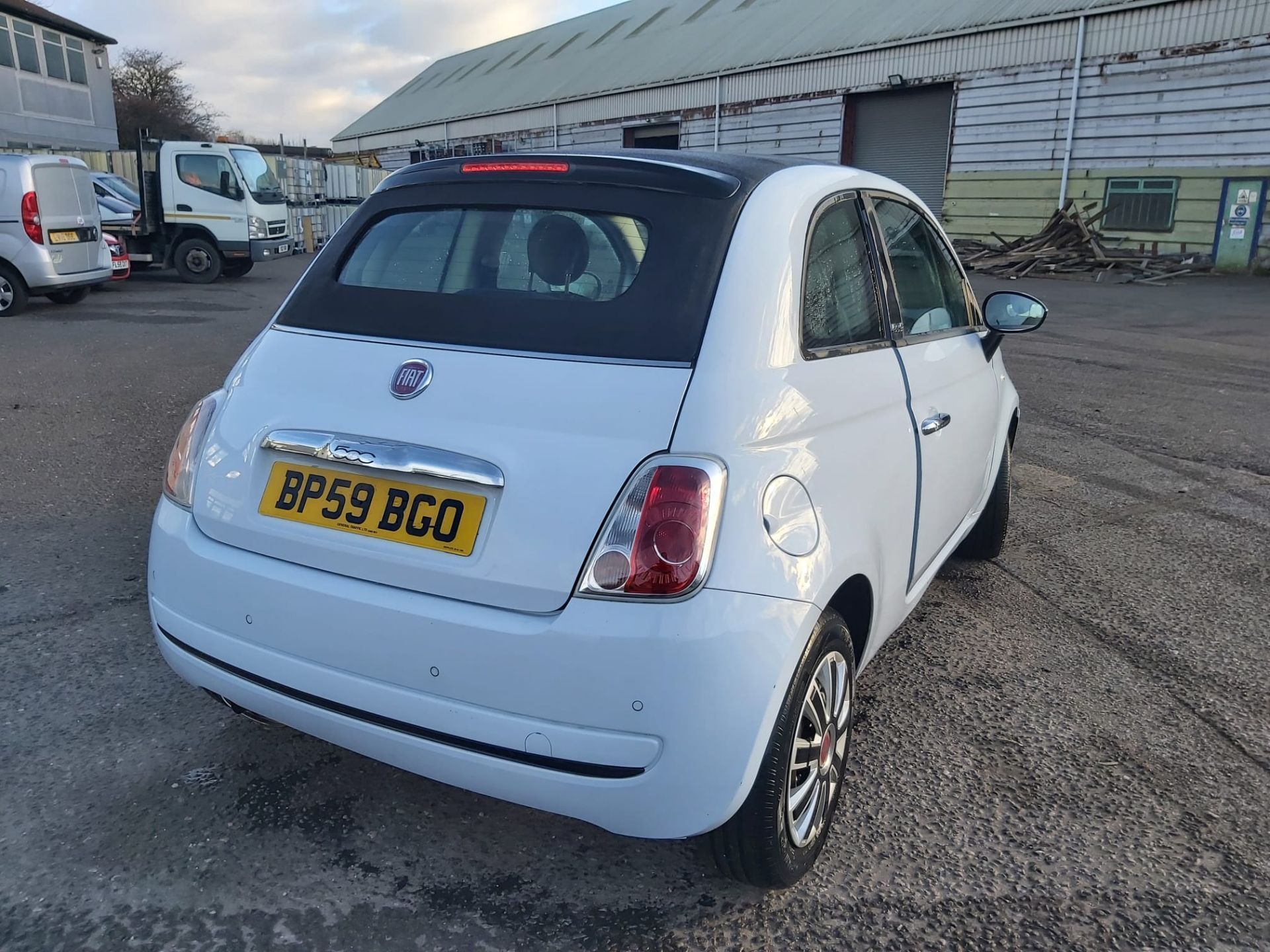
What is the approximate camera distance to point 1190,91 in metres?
18.8

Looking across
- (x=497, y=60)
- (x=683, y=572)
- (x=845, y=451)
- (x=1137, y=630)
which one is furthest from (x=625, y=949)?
(x=497, y=60)

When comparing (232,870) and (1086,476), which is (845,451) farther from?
(1086,476)

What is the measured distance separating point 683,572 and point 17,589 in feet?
10.7

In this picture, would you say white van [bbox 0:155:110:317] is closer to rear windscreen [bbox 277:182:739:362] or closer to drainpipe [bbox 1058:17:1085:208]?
rear windscreen [bbox 277:182:739:362]

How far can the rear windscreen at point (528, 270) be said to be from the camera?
7.13 feet

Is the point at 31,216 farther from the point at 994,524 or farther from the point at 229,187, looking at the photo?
the point at 994,524

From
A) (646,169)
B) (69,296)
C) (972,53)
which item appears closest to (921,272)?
(646,169)

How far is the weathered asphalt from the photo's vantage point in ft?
7.07

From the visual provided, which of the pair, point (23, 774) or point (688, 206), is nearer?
point (688, 206)

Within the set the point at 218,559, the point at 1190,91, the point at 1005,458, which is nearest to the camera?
the point at 218,559

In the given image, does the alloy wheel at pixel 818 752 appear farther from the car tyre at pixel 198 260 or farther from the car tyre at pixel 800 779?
the car tyre at pixel 198 260

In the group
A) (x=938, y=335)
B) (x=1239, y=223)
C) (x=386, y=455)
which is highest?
(x=1239, y=223)

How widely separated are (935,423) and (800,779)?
1231 millimetres

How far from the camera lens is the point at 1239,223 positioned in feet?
60.7
